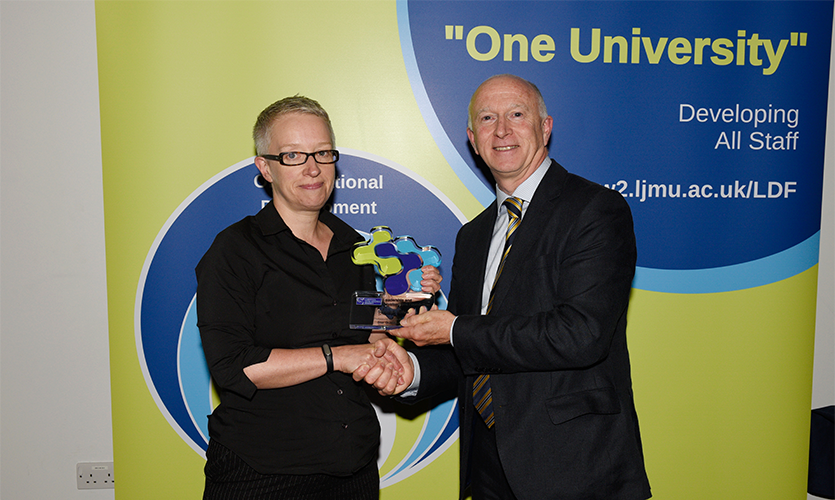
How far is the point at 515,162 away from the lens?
79.8 inches

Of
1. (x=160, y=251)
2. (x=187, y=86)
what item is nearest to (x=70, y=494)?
(x=160, y=251)

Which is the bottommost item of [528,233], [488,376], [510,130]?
[488,376]

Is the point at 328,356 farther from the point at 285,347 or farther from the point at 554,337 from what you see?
the point at 554,337

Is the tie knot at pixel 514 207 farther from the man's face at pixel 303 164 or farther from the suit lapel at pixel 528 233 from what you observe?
the man's face at pixel 303 164

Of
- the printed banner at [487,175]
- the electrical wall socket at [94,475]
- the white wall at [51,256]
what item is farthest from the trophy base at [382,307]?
the electrical wall socket at [94,475]

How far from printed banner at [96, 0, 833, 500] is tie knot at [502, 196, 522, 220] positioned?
2.56 feet

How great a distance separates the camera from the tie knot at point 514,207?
2.04 m

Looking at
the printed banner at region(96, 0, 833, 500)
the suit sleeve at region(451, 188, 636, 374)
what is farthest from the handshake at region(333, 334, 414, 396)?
the printed banner at region(96, 0, 833, 500)

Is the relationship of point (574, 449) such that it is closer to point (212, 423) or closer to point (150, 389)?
point (212, 423)

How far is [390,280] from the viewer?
2.05 meters

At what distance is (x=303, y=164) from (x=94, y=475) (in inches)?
95.2

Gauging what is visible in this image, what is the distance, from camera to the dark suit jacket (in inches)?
70.9

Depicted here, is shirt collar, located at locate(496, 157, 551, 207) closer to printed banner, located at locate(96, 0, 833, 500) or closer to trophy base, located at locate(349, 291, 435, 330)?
trophy base, located at locate(349, 291, 435, 330)

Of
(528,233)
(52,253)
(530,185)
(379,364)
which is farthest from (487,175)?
(52,253)
